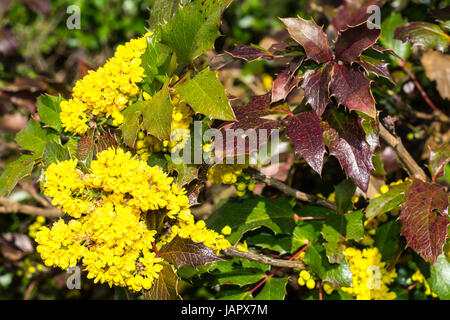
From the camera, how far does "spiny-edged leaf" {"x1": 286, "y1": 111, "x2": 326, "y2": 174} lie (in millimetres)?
1015

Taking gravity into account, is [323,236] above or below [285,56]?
below

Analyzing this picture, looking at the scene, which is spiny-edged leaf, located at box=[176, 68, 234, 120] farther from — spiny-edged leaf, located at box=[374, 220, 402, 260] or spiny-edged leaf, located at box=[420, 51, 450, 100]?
spiny-edged leaf, located at box=[420, 51, 450, 100]

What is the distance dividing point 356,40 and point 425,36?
1.26 feet

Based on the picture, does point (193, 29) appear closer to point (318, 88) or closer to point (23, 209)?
point (318, 88)

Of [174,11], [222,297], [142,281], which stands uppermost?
[174,11]

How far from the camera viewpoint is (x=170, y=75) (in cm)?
108

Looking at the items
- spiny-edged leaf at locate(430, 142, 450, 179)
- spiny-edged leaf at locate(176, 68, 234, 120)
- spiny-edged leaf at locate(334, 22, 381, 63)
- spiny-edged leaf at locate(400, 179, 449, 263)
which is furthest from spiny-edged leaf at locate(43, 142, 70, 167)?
spiny-edged leaf at locate(430, 142, 450, 179)

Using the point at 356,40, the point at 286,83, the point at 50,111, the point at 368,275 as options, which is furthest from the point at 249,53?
the point at 368,275

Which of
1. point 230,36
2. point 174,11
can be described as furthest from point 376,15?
point 230,36

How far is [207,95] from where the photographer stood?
100 cm

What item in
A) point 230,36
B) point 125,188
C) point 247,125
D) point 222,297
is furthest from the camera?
point 230,36

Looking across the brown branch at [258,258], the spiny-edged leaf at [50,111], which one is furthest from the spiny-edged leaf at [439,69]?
the spiny-edged leaf at [50,111]

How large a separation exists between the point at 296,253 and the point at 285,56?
55cm

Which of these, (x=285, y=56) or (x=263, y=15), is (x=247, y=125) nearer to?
(x=285, y=56)
